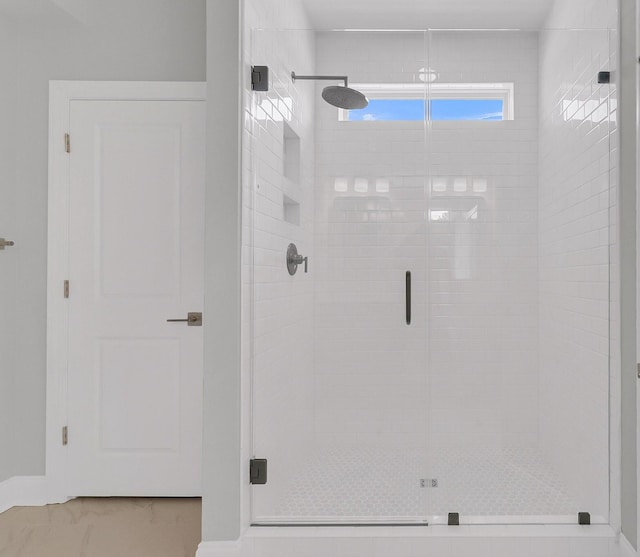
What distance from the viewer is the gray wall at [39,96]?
252 centimetres

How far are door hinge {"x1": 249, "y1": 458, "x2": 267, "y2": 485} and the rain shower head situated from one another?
157 centimetres

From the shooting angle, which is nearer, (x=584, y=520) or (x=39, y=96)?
(x=584, y=520)

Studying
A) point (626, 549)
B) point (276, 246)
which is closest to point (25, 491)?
point (276, 246)

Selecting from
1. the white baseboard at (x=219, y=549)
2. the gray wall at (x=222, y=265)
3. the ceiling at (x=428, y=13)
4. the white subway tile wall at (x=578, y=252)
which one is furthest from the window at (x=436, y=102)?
the white baseboard at (x=219, y=549)

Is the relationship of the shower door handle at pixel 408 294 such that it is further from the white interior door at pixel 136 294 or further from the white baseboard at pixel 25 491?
the white baseboard at pixel 25 491

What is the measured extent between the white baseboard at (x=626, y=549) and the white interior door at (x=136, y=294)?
1890 mm

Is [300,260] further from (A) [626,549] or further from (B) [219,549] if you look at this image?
(A) [626,549]

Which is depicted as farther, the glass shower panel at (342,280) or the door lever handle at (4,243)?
the door lever handle at (4,243)

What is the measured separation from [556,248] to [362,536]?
4.72 feet

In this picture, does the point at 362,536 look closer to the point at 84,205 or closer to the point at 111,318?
the point at 111,318

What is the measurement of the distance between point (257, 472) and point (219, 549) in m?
0.30

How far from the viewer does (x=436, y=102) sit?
2.13 metres

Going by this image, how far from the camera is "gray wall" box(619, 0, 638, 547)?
1.85 meters

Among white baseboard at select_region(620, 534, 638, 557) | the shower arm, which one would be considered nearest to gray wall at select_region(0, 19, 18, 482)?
the shower arm
